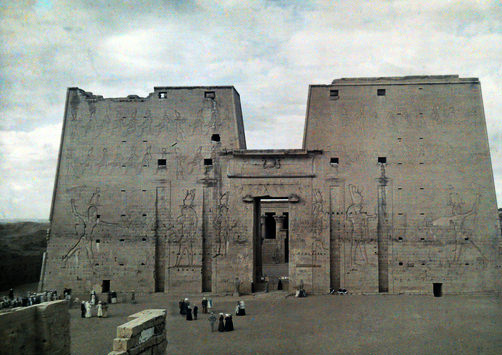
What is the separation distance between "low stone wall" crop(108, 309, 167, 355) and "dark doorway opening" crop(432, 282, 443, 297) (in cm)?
1388

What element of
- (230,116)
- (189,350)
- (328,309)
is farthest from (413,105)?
(189,350)

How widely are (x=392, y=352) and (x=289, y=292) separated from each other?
8.08 meters

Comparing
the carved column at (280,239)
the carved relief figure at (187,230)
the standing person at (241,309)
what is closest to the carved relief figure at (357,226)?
the standing person at (241,309)

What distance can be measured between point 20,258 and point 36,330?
19365 millimetres

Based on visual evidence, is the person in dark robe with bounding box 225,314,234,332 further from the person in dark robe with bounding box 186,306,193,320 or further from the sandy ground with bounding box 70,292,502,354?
the person in dark robe with bounding box 186,306,193,320

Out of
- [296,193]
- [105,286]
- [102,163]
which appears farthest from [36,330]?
[296,193]

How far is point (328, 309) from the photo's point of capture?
54.0ft

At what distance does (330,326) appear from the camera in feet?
46.3

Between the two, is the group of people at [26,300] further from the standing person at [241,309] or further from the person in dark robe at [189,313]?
the standing person at [241,309]

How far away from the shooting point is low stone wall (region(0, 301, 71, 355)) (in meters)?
7.39

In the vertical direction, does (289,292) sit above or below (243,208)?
below

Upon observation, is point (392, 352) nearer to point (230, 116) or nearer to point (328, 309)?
point (328, 309)

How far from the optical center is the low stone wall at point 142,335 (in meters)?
8.16

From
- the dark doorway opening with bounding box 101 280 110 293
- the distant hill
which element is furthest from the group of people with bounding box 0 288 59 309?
the distant hill
